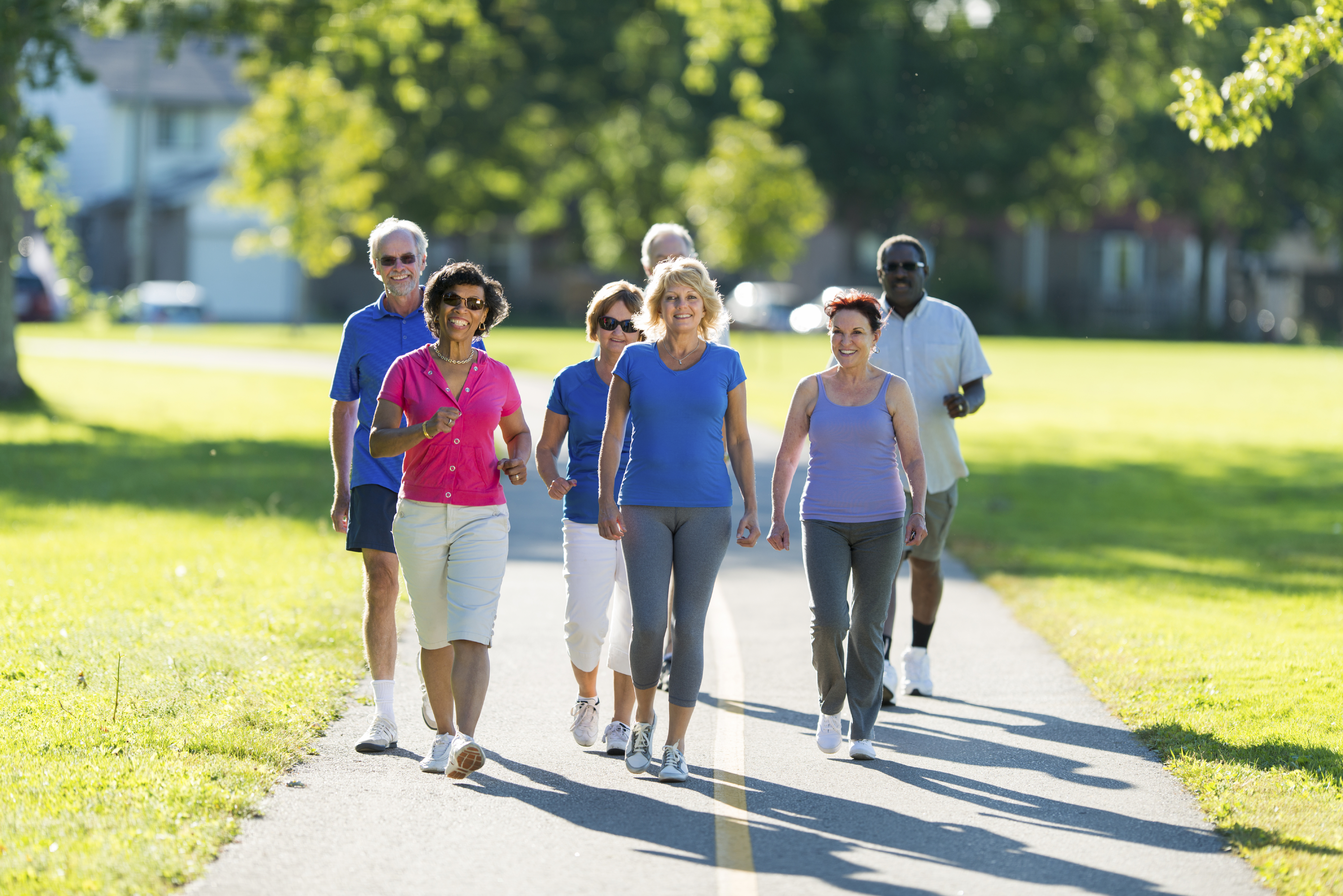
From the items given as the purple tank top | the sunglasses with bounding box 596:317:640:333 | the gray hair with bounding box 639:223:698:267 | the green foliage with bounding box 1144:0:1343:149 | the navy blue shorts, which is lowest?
the navy blue shorts

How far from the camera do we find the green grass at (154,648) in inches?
224

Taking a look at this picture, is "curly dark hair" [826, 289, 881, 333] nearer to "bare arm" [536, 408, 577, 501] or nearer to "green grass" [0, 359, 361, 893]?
"bare arm" [536, 408, 577, 501]

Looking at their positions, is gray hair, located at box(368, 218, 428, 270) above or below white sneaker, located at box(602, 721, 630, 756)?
above

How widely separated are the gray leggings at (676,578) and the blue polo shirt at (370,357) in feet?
3.57

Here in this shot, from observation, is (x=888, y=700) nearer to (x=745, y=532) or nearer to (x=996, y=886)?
(x=745, y=532)

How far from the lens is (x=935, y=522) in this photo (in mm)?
8188

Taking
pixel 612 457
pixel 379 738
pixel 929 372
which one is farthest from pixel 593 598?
pixel 929 372

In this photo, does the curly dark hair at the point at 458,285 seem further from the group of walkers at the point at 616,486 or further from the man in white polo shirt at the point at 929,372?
the man in white polo shirt at the point at 929,372

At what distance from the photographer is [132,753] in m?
6.63


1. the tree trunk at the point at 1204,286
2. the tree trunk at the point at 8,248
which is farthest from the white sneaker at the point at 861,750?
the tree trunk at the point at 1204,286

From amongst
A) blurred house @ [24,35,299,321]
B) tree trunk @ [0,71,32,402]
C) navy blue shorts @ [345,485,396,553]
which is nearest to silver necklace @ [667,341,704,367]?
navy blue shorts @ [345,485,396,553]

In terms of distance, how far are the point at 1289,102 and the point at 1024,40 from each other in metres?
45.3

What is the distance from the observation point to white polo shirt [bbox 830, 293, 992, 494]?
26.7 feet

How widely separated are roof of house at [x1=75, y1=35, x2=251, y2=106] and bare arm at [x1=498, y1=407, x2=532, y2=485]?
5687 centimetres
